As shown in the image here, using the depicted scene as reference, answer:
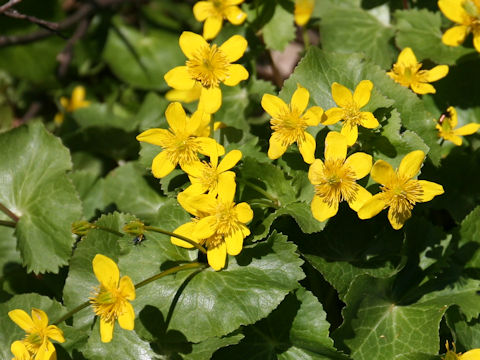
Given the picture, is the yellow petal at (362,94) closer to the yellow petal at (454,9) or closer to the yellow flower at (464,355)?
the yellow petal at (454,9)

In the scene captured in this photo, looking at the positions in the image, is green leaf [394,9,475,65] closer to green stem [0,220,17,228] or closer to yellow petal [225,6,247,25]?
yellow petal [225,6,247,25]

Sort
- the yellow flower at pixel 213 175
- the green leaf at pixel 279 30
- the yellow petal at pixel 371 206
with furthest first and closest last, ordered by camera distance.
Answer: the green leaf at pixel 279 30, the yellow flower at pixel 213 175, the yellow petal at pixel 371 206

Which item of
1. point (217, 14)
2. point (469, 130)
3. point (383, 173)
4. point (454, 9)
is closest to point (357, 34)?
point (454, 9)

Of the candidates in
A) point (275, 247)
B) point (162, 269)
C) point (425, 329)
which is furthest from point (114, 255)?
point (425, 329)

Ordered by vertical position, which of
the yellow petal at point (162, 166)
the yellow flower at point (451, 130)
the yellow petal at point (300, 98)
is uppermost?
the yellow petal at point (300, 98)

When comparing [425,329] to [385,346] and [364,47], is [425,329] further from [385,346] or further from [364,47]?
[364,47]

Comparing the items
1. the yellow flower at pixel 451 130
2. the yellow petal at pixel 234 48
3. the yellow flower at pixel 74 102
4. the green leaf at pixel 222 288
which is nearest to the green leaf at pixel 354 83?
the yellow flower at pixel 451 130

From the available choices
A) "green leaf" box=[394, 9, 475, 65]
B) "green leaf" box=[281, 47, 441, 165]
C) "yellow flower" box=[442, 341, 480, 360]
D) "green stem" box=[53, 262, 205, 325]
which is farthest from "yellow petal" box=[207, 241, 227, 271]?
"green leaf" box=[394, 9, 475, 65]
